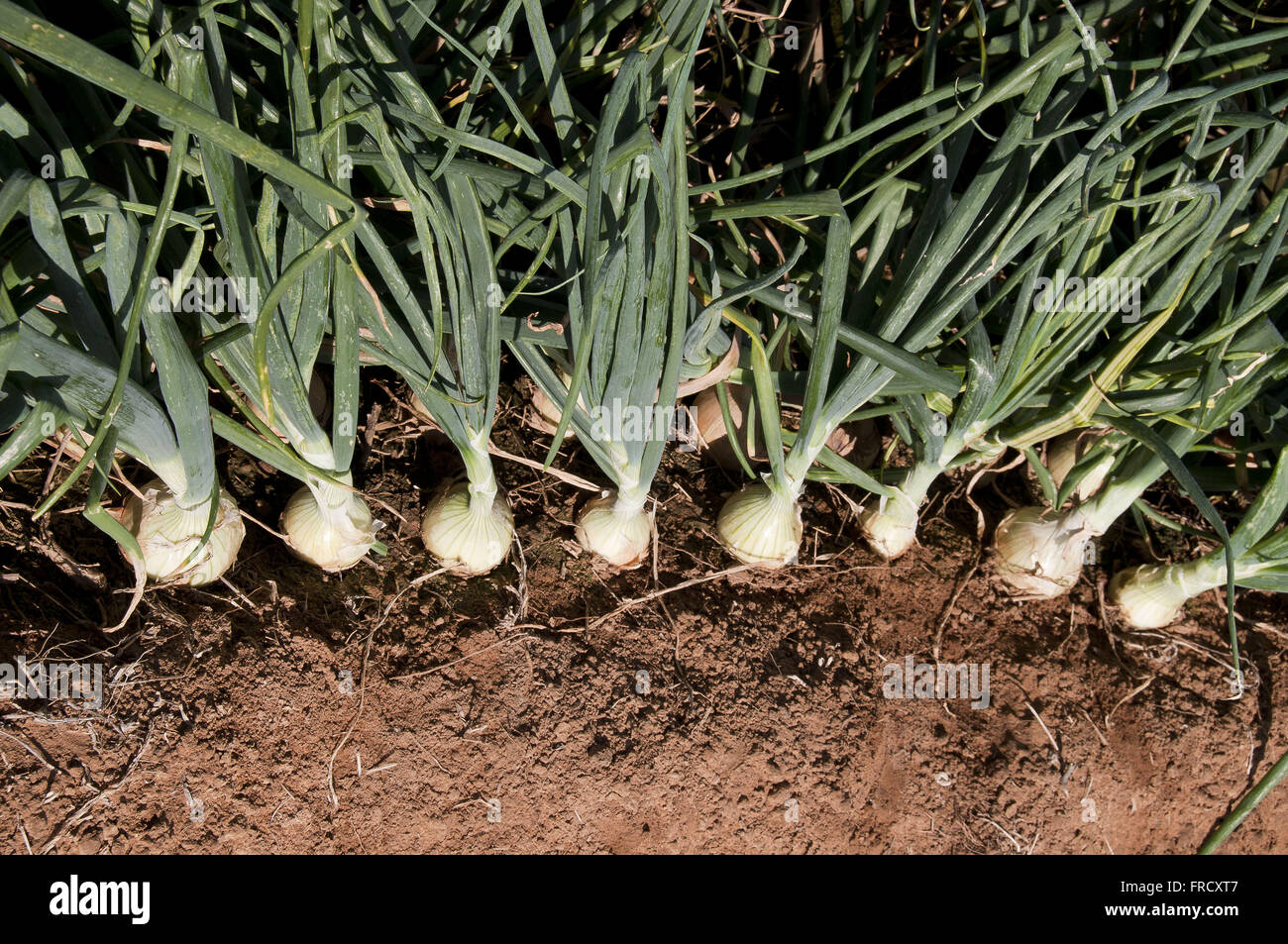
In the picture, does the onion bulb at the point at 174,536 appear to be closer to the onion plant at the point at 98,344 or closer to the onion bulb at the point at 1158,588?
the onion plant at the point at 98,344

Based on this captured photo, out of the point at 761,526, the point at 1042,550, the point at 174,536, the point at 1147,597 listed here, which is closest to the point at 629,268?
the point at 761,526

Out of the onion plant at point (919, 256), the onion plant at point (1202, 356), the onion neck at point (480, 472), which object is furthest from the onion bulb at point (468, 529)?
the onion plant at point (1202, 356)

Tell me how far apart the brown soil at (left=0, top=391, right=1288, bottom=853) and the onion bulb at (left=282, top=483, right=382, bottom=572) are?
0.07 meters

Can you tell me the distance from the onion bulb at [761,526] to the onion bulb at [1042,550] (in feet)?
1.32

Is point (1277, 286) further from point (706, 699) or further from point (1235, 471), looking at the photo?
point (706, 699)

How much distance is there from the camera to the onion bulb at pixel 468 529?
4.94 ft

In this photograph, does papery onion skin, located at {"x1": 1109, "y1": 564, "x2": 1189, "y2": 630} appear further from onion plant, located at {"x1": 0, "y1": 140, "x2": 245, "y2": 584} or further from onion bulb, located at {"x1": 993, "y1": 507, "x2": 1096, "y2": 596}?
onion plant, located at {"x1": 0, "y1": 140, "x2": 245, "y2": 584}

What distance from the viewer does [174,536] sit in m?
1.40

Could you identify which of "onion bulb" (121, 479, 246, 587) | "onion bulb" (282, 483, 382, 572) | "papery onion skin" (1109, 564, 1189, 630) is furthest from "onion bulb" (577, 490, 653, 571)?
"papery onion skin" (1109, 564, 1189, 630)

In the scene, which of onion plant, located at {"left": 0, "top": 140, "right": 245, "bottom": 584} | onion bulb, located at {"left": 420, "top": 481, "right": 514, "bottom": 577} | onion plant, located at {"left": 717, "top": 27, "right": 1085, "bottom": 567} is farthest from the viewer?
onion bulb, located at {"left": 420, "top": 481, "right": 514, "bottom": 577}

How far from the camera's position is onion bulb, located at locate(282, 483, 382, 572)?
1.46 metres

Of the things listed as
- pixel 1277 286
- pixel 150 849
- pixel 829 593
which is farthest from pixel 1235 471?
pixel 150 849

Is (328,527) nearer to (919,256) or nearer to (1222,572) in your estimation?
(919,256)

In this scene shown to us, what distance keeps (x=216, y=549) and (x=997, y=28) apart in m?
1.49
